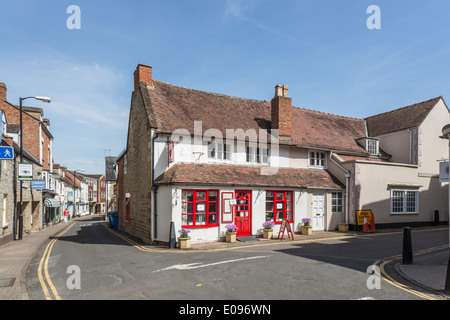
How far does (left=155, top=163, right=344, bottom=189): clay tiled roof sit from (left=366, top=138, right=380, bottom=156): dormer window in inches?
194

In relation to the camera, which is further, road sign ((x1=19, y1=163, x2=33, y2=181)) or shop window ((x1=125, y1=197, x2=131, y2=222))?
shop window ((x1=125, y1=197, x2=131, y2=222))

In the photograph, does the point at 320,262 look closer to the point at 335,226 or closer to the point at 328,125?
the point at 335,226

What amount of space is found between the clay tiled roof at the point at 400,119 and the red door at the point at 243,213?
1504 cm

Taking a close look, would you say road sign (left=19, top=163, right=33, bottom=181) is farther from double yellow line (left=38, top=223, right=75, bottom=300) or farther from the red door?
the red door

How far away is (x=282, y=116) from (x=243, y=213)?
7.28 m

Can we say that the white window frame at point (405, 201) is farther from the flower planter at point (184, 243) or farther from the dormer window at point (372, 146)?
the flower planter at point (184, 243)

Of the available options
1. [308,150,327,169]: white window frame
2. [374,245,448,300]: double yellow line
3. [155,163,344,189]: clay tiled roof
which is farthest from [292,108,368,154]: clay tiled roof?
[374,245,448,300]: double yellow line

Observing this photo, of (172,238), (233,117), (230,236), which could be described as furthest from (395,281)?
(233,117)

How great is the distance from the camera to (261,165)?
61.6 feet

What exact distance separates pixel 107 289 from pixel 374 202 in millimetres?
17991

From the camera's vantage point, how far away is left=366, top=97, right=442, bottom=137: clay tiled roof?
23.2 m

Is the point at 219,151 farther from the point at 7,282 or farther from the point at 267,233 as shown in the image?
the point at 7,282

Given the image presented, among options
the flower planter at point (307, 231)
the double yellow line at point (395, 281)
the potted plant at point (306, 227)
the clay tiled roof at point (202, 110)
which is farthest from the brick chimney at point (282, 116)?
A: the double yellow line at point (395, 281)
